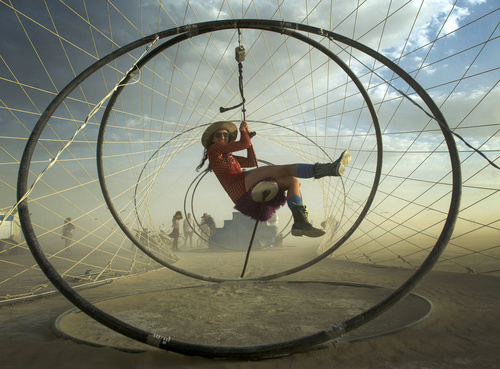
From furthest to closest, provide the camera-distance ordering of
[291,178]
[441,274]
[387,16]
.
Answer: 1. [441,274]
2. [387,16]
3. [291,178]

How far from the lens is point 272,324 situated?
309 cm

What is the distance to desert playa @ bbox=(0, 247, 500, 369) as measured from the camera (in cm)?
209

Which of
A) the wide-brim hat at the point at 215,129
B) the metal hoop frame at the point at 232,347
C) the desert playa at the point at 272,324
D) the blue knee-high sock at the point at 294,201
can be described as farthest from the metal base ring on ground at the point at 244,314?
the wide-brim hat at the point at 215,129

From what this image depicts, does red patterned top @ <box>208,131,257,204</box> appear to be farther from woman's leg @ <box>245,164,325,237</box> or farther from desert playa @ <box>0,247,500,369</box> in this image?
desert playa @ <box>0,247,500,369</box>

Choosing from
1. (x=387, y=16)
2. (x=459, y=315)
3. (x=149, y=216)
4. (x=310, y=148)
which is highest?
(x=387, y=16)

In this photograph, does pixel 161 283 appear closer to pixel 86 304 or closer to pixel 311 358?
pixel 86 304

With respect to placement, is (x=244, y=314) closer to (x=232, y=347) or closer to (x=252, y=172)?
(x=232, y=347)

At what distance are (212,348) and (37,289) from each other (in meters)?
4.59

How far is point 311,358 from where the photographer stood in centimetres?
212

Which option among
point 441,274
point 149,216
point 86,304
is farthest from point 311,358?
point 149,216

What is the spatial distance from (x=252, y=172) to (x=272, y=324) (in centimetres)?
167

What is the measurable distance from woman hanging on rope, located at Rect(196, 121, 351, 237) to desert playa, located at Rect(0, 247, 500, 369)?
106 centimetres

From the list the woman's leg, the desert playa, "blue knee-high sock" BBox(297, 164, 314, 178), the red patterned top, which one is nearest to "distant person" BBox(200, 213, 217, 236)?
the desert playa

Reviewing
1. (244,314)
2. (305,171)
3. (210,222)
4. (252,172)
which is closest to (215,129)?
(252,172)
